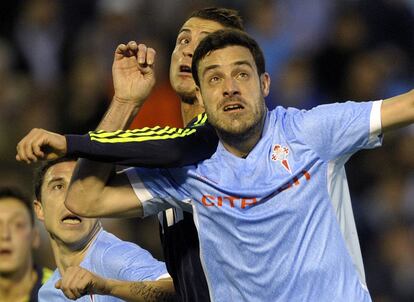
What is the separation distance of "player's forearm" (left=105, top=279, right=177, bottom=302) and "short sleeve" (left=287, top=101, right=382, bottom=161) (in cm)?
117

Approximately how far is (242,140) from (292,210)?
0.39 m

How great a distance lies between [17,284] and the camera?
7535 mm

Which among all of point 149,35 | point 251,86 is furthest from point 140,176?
point 149,35

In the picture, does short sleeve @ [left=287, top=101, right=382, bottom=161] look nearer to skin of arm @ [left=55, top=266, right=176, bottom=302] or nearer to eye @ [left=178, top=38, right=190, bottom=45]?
skin of arm @ [left=55, top=266, right=176, bottom=302]

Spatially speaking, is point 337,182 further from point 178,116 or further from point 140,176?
point 178,116

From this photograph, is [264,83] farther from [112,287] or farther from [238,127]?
[112,287]

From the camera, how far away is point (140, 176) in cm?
500

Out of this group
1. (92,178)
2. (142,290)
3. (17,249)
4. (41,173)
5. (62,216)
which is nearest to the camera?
(92,178)

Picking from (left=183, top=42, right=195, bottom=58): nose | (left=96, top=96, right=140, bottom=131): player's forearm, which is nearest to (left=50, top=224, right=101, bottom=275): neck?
(left=183, top=42, right=195, bottom=58): nose

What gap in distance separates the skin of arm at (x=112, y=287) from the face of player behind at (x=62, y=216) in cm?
75

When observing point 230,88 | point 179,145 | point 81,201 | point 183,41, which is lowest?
point 81,201

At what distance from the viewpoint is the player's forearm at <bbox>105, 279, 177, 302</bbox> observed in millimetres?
5277

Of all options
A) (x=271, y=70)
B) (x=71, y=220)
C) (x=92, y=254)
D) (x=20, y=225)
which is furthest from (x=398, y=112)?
(x=271, y=70)

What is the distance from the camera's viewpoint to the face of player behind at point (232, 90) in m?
4.86
